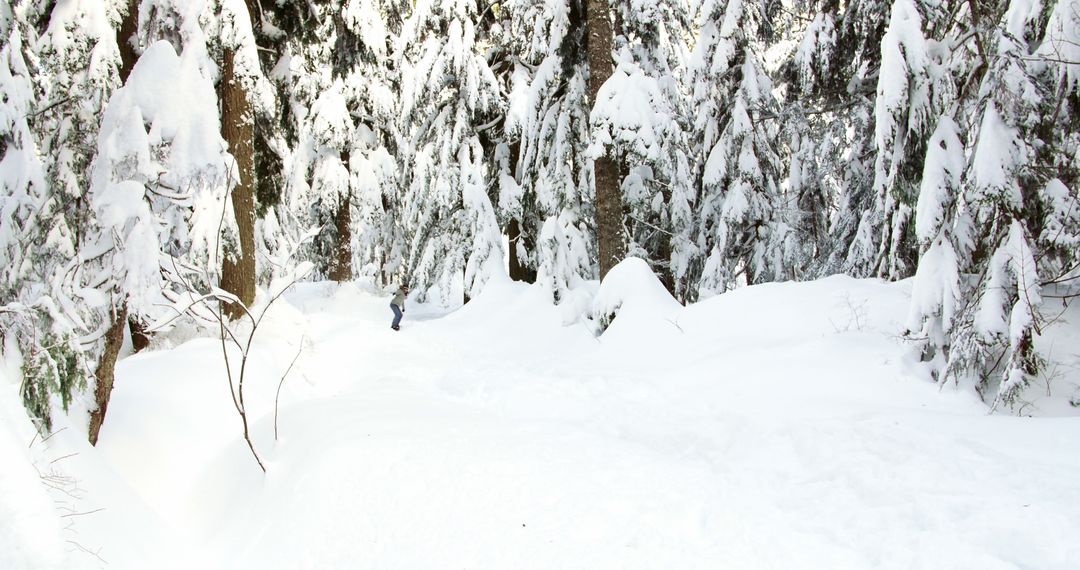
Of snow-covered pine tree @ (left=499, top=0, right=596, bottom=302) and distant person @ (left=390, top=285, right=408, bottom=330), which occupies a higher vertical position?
snow-covered pine tree @ (left=499, top=0, right=596, bottom=302)

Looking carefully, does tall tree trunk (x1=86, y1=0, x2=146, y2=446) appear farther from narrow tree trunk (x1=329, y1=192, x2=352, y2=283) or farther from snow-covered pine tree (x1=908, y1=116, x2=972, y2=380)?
narrow tree trunk (x1=329, y1=192, x2=352, y2=283)

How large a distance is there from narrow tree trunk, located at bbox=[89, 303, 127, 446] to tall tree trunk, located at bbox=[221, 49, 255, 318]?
10.6ft

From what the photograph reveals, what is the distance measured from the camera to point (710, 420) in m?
5.00

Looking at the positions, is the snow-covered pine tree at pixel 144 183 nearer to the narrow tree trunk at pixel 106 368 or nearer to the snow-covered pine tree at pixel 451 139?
the narrow tree trunk at pixel 106 368

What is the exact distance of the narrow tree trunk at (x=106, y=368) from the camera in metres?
4.12

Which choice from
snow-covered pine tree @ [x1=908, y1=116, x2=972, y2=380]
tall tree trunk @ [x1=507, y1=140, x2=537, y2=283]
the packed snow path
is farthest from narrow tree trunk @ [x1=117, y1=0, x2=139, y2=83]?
snow-covered pine tree @ [x1=908, y1=116, x2=972, y2=380]

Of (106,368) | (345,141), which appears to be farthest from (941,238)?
(345,141)

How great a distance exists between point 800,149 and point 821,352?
9.06 m

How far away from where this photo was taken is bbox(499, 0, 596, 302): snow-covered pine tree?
10.3m

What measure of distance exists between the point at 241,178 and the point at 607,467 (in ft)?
21.8

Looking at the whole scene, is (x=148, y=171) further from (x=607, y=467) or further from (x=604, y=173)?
(x=604, y=173)

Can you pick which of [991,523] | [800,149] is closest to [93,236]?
[991,523]

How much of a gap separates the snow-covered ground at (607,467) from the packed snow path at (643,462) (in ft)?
0.06

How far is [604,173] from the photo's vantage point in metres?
9.02
